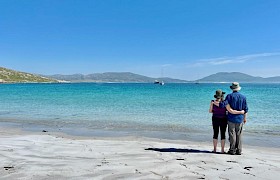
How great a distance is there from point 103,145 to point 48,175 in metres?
3.93

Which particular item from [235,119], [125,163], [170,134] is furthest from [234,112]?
[170,134]

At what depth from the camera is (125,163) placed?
7.79 m

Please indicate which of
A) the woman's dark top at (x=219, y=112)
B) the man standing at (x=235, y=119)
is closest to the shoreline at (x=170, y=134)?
the man standing at (x=235, y=119)

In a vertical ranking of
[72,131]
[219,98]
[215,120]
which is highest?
[219,98]

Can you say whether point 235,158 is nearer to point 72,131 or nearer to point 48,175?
point 48,175

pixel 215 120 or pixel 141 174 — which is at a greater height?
pixel 215 120

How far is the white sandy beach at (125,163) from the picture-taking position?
6.80m

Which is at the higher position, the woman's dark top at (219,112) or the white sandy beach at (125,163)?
the woman's dark top at (219,112)

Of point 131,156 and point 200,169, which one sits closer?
point 200,169

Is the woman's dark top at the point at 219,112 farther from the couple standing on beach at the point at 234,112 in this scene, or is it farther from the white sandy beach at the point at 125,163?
the white sandy beach at the point at 125,163

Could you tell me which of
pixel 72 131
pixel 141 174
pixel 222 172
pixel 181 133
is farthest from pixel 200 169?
pixel 72 131

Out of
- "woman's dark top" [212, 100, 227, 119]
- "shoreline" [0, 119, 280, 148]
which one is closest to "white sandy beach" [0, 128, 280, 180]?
"woman's dark top" [212, 100, 227, 119]

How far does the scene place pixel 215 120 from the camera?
9.62 metres

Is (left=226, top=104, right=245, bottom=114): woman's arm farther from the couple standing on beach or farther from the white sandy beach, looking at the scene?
the white sandy beach
